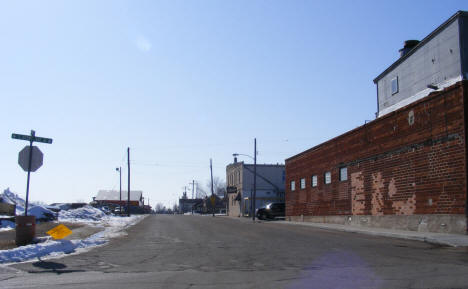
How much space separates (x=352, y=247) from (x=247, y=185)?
54.6 meters

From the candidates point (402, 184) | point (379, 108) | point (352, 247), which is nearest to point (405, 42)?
point (379, 108)

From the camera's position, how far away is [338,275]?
854 cm

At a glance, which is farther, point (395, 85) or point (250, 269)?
point (395, 85)

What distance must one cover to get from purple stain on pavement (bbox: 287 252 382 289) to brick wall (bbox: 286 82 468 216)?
10.2 meters

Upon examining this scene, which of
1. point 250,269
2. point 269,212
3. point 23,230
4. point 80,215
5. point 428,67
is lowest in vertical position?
point 250,269

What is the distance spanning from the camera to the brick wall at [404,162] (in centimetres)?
1902

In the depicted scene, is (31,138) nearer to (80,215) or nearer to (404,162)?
(404,162)

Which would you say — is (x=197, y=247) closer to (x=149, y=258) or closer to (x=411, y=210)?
(x=149, y=258)

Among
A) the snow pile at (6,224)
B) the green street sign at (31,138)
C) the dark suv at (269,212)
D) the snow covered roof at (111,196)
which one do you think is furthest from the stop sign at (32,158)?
the snow covered roof at (111,196)

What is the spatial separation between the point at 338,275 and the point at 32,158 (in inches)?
383

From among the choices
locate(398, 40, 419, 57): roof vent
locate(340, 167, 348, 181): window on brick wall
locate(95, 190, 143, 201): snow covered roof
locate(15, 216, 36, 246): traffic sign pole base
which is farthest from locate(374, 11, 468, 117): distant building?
locate(95, 190, 143, 201): snow covered roof

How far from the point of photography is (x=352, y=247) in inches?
538

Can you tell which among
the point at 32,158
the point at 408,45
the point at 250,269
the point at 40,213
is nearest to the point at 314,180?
the point at 408,45

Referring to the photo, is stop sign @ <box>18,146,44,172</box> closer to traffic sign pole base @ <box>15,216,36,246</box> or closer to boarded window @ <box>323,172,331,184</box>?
traffic sign pole base @ <box>15,216,36,246</box>
